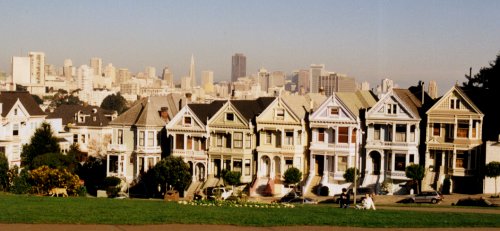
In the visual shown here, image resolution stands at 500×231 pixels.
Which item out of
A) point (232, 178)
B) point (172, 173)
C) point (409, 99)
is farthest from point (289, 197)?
point (409, 99)

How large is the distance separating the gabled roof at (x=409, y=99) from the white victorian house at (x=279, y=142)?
22.9 feet

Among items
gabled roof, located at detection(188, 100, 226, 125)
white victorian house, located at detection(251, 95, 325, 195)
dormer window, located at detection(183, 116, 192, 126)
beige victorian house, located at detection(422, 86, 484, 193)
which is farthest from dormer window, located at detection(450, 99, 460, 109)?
dormer window, located at detection(183, 116, 192, 126)

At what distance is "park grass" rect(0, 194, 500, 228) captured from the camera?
30.3 meters

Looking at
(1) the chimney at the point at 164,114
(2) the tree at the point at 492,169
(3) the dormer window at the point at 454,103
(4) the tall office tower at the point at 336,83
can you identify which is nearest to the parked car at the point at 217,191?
(1) the chimney at the point at 164,114

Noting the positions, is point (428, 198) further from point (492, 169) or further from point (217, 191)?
point (217, 191)

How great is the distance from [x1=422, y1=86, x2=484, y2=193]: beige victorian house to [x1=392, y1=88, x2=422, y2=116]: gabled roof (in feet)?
4.58

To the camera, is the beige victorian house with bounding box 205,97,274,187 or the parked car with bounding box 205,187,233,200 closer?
the parked car with bounding box 205,187,233,200

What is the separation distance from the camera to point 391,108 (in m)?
60.0

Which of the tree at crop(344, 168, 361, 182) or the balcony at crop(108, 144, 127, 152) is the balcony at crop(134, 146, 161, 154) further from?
the tree at crop(344, 168, 361, 182)

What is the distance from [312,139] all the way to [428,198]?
12472 mm

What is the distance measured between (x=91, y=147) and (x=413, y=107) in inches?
1871

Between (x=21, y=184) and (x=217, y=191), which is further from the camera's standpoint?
(x=217, y=191)

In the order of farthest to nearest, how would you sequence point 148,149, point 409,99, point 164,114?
point 164,114 < point 148,149 < point 409,99

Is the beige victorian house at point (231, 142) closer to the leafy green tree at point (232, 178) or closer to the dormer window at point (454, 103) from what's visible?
the leafy green tree at point (232, 178)
